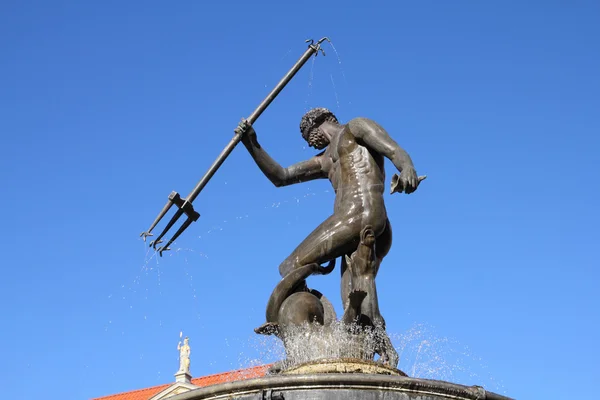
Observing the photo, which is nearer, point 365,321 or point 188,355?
point 365,321

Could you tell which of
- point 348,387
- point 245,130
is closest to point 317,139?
point 245,130

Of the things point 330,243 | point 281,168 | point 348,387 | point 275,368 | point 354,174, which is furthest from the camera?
point 281,168

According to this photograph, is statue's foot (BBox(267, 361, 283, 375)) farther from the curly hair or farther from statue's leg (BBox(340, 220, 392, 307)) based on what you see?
the curly hair

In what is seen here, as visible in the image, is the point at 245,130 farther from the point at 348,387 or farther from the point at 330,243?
the point at 348,387

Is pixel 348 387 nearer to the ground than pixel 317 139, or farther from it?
nearer to the ground

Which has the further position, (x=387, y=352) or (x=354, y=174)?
(x=354, y=174)

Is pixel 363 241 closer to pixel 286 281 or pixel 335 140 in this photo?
pixel 286 281

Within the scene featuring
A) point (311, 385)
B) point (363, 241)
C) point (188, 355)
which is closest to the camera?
point (311, 385)

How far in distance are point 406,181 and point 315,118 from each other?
1.80 m

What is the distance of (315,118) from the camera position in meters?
9.02

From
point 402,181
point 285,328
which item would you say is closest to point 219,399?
point 285,328

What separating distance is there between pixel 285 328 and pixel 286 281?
19.6 inches

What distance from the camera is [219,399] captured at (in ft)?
21.7

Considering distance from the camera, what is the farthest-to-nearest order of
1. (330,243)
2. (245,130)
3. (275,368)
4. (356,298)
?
(245,130) → (330,243) → (275,368) → (356,298)
